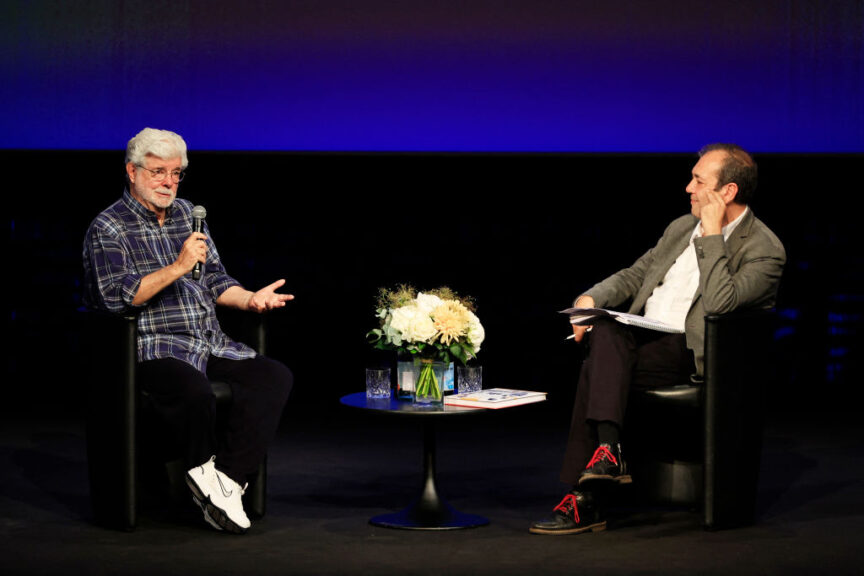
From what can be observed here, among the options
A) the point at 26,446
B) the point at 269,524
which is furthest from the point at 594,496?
the point at 26,446

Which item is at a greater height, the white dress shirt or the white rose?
the white dress shirt

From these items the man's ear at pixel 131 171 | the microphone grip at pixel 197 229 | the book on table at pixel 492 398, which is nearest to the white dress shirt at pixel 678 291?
the book on table at pixel 492 398

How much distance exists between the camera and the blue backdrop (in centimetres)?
643

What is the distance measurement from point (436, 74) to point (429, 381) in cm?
297


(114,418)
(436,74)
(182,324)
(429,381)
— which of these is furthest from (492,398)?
(436,74)

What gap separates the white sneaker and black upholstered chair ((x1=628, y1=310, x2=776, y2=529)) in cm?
126

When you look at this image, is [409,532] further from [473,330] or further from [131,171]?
[131,171]

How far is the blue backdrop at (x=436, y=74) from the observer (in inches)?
253

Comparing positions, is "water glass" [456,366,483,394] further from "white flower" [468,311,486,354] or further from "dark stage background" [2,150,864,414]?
"dark stage background" [2,150,864,414]

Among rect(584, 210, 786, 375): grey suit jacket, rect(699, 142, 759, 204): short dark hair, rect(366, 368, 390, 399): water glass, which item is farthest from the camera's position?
rect(699, 142, 759, 204): short dark hair

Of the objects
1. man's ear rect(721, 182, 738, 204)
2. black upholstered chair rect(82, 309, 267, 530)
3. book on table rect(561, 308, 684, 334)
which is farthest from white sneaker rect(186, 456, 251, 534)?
man's ear rect(721, 182, 738, 204)

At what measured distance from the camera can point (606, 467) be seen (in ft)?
12.3

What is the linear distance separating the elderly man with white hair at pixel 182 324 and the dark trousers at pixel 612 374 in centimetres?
94

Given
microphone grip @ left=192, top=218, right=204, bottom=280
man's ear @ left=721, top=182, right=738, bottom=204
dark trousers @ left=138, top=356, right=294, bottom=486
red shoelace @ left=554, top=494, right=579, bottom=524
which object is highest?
man's ear @ left=721, top=182, right=738, bottom=204
